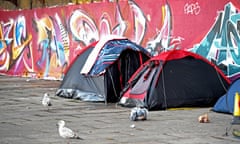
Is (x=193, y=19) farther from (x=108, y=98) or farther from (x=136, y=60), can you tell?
(x=108, y=98)

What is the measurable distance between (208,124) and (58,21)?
47.3 feet

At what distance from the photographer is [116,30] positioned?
22656mm

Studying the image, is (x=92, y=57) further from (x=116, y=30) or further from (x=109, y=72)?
(x=116, y=30)

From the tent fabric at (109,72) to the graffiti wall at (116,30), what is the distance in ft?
5.74

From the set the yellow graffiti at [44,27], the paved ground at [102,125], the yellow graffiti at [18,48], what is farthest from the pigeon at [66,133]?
the yellow graffiti at [18,48]

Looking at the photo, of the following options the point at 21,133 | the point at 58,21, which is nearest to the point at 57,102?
the point at 21,133

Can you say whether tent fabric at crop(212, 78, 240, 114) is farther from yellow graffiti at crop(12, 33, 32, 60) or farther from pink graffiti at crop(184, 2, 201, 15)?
yellow graffiti at crop(12, 33, 32, 60)

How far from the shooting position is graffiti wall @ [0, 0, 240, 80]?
17702mm

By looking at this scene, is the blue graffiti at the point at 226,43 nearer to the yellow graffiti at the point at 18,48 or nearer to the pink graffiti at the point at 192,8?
the pink graffiti at the point at 192,8

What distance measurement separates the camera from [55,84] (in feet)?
78.9

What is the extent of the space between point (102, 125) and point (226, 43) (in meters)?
5.73

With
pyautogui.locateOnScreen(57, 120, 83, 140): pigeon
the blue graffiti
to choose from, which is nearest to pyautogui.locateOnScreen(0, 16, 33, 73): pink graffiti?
the blue graffiti

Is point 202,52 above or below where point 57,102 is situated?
above

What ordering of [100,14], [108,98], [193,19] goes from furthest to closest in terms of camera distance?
[100,14] < [193,19] < [108,98]
